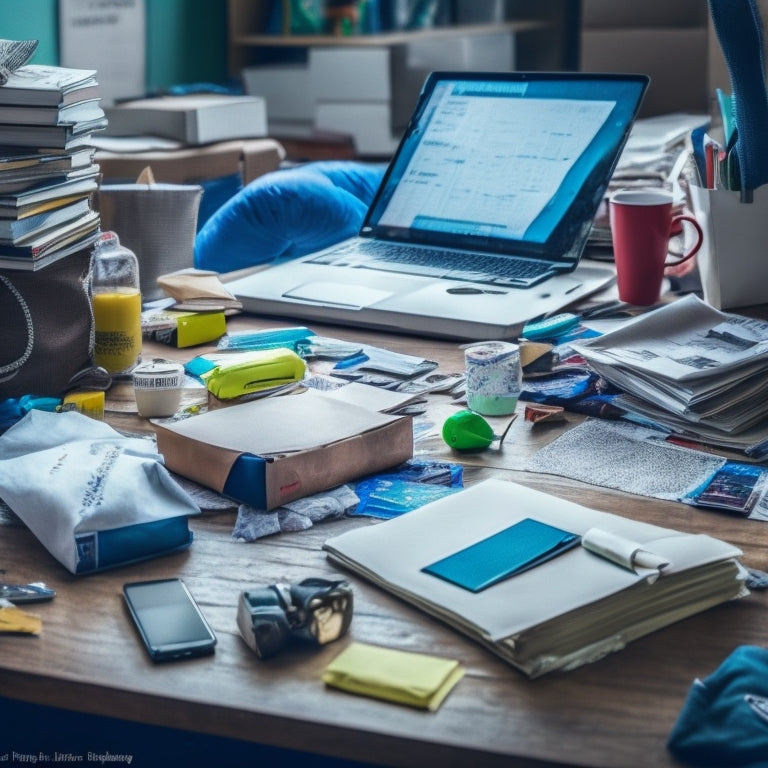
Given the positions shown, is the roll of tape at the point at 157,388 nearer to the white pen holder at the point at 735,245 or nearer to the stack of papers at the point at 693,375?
the stack of papers at the point at 693,375

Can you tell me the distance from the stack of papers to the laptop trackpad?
361mm

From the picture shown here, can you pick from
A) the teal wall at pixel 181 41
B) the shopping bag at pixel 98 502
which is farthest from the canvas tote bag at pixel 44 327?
the teal wall at pixel 181 41

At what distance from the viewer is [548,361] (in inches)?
53.0

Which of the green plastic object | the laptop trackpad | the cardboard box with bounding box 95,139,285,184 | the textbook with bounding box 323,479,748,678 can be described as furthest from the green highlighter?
the cardboard box with bounding box 95,139,285,184

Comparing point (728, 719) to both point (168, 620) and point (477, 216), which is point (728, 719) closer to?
point (168, 620)

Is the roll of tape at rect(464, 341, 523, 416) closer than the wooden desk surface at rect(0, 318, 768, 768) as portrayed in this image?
No

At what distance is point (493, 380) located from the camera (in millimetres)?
1233

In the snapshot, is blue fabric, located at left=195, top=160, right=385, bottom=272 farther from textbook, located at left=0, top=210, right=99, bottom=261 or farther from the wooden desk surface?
the wooden desk surface

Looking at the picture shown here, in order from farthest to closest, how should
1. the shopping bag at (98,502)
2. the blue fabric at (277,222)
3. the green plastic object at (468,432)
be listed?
the blue fabric at (277,222) → the green plastic object at (468,432) → the shopping bag at (98,502)

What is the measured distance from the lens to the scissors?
1.36 metres

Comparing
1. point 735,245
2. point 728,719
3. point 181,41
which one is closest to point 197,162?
point 181,41

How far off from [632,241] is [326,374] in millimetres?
493

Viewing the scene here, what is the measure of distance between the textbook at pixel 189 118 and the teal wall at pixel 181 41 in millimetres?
315

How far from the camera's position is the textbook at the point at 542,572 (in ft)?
2.61
